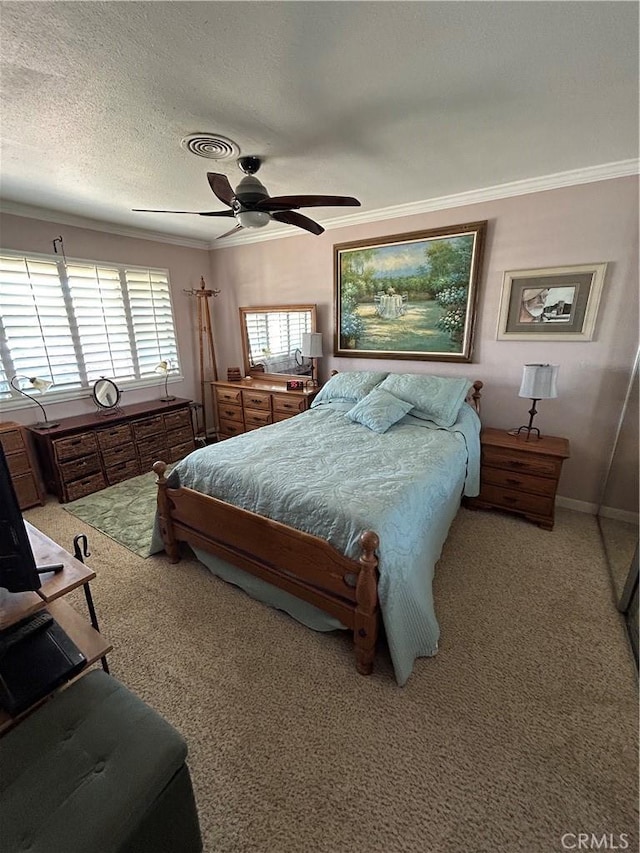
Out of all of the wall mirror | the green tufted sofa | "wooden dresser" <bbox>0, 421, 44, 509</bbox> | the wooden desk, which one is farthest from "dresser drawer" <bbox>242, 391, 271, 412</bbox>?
the green tufted sofa

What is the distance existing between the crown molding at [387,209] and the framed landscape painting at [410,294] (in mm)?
208

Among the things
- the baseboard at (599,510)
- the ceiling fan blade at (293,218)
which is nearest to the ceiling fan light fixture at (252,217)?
the ceiling fan blade at (293,218)

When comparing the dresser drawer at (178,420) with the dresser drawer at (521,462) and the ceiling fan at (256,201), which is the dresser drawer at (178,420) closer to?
the ceiling fan at (256,201)

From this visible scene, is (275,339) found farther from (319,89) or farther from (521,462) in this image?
(521,462)

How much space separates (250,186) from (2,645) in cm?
236

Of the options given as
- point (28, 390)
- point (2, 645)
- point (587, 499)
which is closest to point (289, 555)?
point (2, 645)

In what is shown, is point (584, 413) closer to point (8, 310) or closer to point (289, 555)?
point (289, 555)

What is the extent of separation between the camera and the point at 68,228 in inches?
132

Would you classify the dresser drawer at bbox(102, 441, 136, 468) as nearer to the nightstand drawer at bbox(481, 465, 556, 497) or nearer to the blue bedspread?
the blue bedspread

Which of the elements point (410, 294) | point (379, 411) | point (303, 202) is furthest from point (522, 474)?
point (303, 202)

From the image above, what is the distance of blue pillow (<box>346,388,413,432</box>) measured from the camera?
2.79 metres

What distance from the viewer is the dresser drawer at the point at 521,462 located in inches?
103

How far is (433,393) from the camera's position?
297 cm
